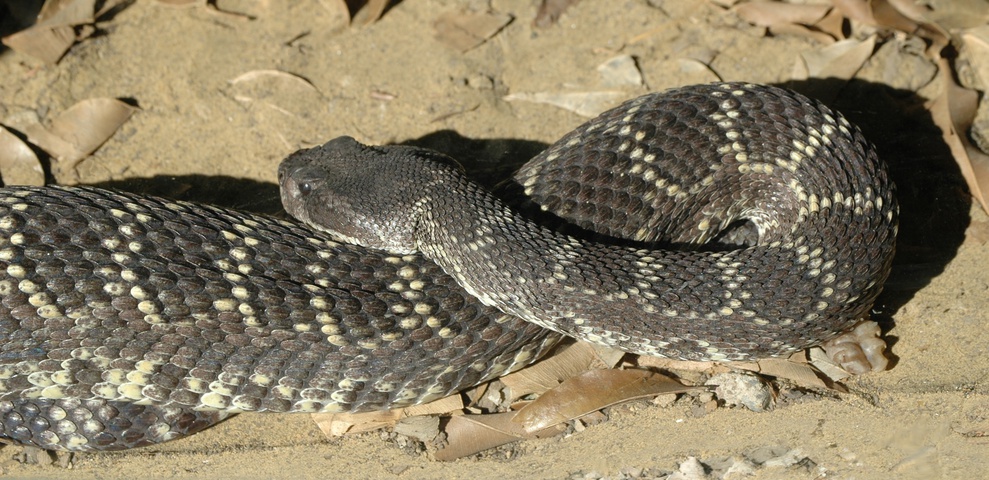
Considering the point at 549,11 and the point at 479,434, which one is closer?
the point at 479,434

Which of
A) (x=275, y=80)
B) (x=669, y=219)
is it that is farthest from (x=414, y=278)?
(x=275, y=80)

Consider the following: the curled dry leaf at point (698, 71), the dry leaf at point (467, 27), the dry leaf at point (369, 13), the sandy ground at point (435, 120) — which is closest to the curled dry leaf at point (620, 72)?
the sandy ground at point (435, 120)

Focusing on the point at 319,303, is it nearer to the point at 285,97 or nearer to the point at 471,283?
the point at 471,283

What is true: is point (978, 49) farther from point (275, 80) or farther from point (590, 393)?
point (275, 80)

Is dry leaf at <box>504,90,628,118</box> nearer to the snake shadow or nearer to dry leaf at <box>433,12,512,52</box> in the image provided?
the snake shadow

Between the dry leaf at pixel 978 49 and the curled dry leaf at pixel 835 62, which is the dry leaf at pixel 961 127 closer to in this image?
the dry leaf at pixel 978 49

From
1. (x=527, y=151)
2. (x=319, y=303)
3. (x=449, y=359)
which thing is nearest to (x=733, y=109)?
(x=527, y=151)

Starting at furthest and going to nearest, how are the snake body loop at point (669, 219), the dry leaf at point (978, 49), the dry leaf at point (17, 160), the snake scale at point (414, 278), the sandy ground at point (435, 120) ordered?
the dry leaf at point (978, 49)
the dry leaf at point (17, 160)
the sandy ground at point (435, 120)
the snake body loop at point (669, 219)
the snake scale at point (414, 278)
